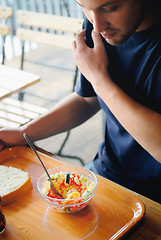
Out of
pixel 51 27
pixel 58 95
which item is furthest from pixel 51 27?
pixel 58 95

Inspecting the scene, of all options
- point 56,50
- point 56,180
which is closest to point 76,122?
point 56,180

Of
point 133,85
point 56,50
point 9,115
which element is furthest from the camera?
point 56,50

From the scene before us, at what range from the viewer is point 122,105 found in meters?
1.04

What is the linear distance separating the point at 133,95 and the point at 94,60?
0.19 m

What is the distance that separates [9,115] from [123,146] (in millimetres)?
1057

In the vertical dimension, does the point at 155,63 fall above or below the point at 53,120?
above

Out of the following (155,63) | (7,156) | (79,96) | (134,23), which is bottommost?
(7,156)

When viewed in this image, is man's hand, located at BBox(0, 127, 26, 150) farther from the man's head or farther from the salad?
the man's head

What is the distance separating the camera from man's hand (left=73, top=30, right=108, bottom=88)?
1.12 metres

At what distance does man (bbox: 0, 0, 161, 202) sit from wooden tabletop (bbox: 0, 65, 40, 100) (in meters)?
Answer: 0.56

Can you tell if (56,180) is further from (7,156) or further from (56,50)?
(56,50)

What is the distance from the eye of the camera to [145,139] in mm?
1007

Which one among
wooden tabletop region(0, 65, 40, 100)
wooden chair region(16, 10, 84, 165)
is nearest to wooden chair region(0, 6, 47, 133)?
wooden tabletop region(0, 65, 40, 100)

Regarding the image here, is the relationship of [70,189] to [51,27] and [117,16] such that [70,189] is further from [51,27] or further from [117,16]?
[51,27]
